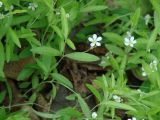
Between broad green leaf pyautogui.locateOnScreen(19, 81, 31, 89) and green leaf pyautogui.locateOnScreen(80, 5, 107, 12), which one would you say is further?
broad green leaf pyautogui.locateOnScreen(19, 81, 31, 89)

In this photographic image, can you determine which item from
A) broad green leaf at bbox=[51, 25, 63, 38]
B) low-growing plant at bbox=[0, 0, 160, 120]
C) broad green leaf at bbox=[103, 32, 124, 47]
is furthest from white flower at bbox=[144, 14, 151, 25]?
broad green leaf at bbox=[51, 25, 63, 38]

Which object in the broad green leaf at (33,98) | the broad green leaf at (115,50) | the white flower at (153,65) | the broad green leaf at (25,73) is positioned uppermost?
the broad green leaf at (115,50)

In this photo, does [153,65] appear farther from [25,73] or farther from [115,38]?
[25,73]

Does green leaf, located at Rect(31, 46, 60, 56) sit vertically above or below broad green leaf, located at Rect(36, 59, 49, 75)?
above

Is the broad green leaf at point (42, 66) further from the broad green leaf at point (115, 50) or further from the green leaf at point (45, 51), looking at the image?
the broad green leaf at point (115, 50)

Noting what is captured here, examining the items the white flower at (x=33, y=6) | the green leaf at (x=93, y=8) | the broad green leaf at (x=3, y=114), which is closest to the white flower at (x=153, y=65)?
the green leaf at (x=93, y=8)

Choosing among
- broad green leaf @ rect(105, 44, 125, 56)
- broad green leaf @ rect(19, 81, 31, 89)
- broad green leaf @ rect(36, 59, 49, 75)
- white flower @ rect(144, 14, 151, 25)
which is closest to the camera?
broad green leaf @ rect(36, 59, 49, 75)

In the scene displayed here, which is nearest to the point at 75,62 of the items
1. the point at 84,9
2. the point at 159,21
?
the point at 84,9

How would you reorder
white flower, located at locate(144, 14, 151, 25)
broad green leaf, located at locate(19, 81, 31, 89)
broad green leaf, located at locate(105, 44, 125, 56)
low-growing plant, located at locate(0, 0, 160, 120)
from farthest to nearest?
white flower, located at locate(144, 14, 151, 25) → broad green leaf, located at locate(19, 81, 31, 89) → broad green leaf, located at locate(105, 44, 125, 56) → low-growing plant, located at locate(0, 0, 160, 120)

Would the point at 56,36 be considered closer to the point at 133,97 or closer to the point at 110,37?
the point at 110,37

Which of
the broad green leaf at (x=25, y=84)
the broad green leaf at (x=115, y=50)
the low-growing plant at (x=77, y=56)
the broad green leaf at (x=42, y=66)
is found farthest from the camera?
the broad green leaf at (x=25, y=84)

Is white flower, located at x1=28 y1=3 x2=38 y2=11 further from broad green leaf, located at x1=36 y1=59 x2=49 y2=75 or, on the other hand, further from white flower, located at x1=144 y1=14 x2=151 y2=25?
white flower, located at x1=144 y1=14 x2=151 y2=25

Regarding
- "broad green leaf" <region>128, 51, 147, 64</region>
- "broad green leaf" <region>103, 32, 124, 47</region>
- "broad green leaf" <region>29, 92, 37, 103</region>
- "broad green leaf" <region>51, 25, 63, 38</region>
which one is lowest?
"broad green leaf" <region>29, 92, 37, 103</region>
